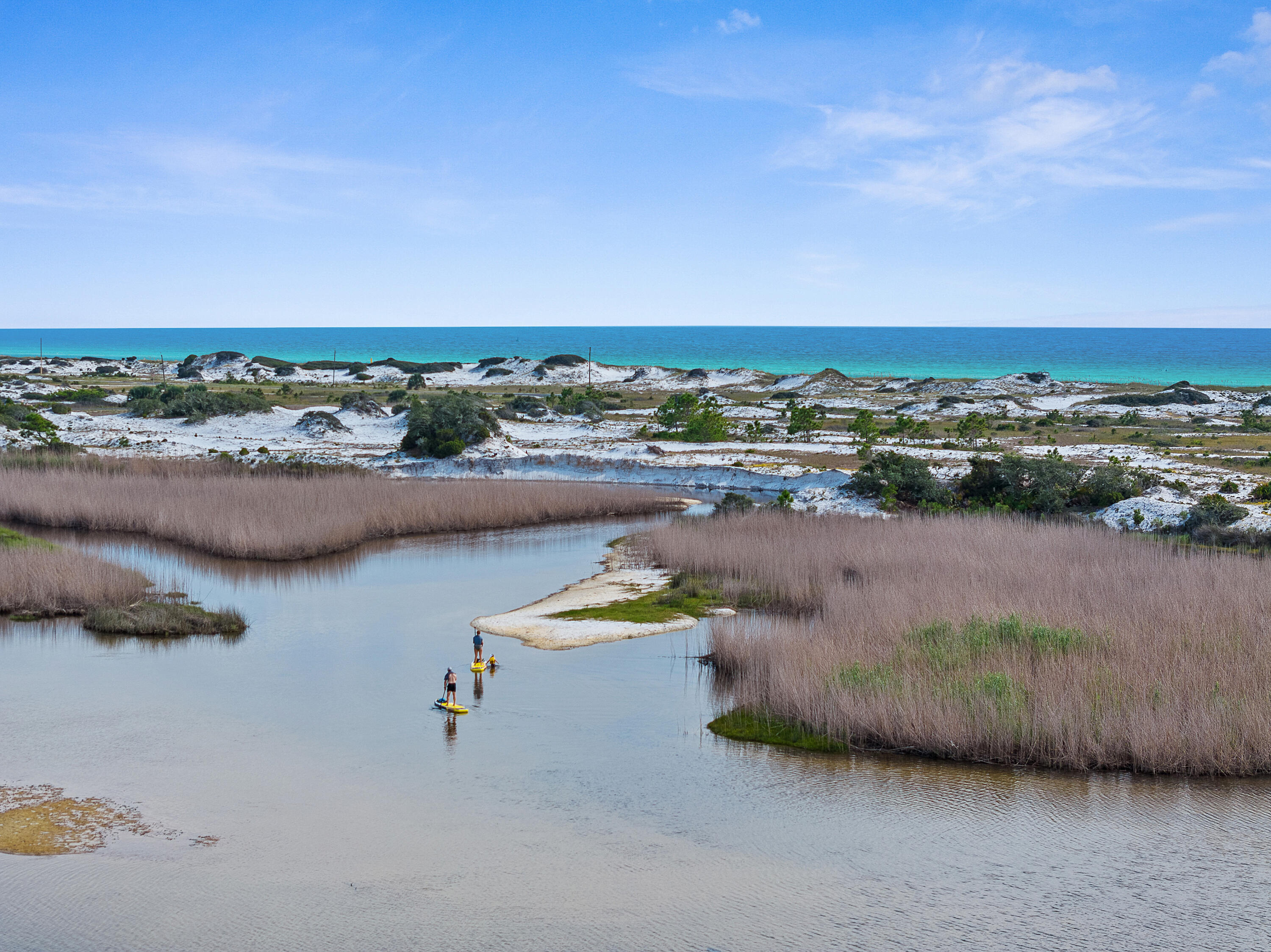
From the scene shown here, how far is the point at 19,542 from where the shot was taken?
80.1ft

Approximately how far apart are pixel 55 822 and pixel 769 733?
8918 mm

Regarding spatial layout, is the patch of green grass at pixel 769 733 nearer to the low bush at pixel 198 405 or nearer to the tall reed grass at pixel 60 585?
the tall reed grass at pixel 60 585

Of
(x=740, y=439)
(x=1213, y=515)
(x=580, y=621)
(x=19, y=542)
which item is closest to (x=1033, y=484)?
(x=1213, y=515)

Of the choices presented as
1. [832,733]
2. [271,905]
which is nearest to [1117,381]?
[832,733]

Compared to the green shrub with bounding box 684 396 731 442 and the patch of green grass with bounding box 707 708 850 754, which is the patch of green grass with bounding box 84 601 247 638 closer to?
the patch of green grass with bounding box 707 708 850 754

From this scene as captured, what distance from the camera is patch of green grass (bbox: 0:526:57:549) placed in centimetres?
2375

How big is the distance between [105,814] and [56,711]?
4412 millimetres

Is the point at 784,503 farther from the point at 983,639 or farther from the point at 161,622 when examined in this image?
the point at 161,622

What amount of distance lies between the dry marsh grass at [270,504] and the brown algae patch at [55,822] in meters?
15.6

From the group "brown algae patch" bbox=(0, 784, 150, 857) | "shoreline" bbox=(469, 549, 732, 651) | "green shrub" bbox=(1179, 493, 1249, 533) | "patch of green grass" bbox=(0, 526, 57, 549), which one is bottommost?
"brown algae patch" bbox=(0, 784, 150, 857)

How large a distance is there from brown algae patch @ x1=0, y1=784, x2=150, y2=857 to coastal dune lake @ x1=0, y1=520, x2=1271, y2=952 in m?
0.19

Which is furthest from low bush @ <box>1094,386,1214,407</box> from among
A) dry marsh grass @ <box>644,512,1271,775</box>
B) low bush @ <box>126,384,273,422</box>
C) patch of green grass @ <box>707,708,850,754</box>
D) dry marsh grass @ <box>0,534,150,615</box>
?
dry marsh grass @ <box>0,534,150,615</box>

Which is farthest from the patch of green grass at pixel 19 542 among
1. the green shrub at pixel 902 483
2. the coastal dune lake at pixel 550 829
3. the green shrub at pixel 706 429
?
the green shrub at pixel 706 429

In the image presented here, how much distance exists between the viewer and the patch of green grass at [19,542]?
23.8m
